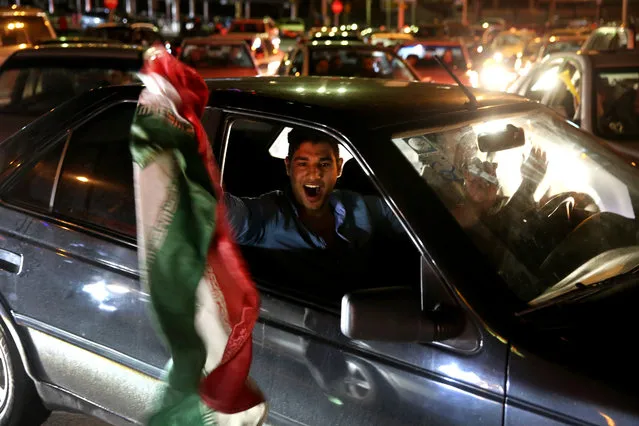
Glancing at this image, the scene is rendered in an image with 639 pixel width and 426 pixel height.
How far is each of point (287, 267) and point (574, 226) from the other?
1.05m

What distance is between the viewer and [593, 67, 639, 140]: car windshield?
282 inches

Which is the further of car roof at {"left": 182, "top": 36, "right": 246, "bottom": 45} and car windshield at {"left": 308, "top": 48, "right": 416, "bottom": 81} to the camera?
car roof at {"left": 182, "top": 36, "right": 246, "bottom": 45}

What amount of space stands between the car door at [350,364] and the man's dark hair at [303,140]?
195 mm

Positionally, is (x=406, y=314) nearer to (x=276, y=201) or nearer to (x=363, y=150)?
(x=363, y=150)

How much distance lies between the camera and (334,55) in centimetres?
1349

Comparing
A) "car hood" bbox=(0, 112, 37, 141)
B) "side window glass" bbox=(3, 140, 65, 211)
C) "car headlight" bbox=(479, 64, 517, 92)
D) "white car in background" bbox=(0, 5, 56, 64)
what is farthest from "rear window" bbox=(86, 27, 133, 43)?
"side window glass" bbox=(3, 140, 65, 211)

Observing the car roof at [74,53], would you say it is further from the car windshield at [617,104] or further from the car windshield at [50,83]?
the car windshield at [617,104]

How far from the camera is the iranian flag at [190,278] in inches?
100

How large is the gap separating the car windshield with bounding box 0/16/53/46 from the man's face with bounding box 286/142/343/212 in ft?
44.7

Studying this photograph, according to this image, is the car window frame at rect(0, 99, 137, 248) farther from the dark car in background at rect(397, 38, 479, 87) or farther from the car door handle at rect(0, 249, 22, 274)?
the dark car in background at rect(397, 38, 479, 87)

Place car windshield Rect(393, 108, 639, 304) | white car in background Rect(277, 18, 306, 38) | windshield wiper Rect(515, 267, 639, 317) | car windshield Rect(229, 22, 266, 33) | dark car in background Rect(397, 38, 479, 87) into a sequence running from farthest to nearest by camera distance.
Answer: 1. white car in background Rect(277, 18, 306, 38)
2. car windshield Rect(229, 22, 266, 33)
3. dark car in background Rect(397, 38, 479, 87)
4. car windshield Rect(393, 108, 639, 304)
5. windshield wiper Rect(515, 267, 639, 317)

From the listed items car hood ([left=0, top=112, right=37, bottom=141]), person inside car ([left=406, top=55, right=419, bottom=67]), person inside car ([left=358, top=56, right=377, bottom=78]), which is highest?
car hood ([left=0, top=112, right=37, bottom=141])

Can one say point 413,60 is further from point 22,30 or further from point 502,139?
point 502,139

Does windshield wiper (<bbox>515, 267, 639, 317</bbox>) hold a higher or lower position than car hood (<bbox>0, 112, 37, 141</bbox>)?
higher
